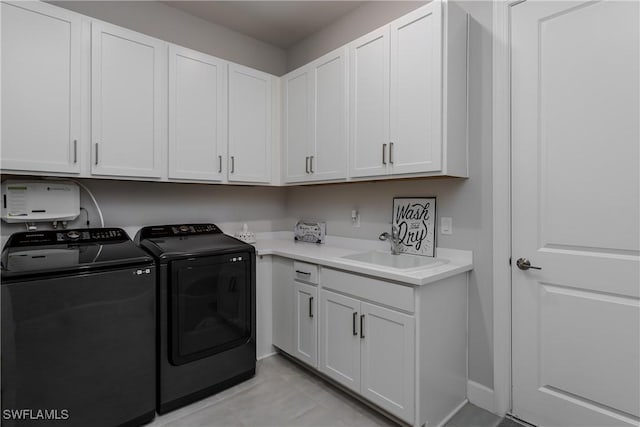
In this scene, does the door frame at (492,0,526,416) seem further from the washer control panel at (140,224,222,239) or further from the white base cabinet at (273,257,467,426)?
the washer control panel at (140,224,222,239)

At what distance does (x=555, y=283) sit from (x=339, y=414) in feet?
4.63

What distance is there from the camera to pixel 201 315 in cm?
201

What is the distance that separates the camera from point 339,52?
7.67 ft

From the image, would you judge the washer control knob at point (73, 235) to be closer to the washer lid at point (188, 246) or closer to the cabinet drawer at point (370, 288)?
the washer lid at point (188, 246)

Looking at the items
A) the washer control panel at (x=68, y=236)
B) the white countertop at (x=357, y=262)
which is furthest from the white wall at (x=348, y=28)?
the washer control panel at (x=68, y=236)

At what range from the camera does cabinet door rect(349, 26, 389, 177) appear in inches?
80.5

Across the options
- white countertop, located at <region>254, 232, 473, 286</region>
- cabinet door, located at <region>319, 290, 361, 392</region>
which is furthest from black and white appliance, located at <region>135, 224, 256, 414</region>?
cabinet door, located at <region>319, 290, 361, 392</region>

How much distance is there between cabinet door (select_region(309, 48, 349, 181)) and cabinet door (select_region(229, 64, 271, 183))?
502mm

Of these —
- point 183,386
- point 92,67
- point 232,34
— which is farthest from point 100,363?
point 232,34

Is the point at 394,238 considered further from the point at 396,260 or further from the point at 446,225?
the point at 446,225

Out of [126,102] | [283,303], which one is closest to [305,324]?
[283,303]

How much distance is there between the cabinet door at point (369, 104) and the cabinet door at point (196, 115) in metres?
1.07

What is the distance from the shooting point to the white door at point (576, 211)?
1.48 m

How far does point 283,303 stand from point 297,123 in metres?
1.51
